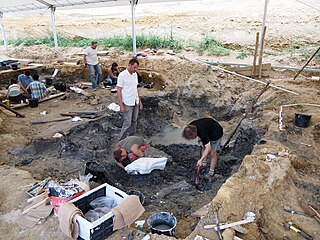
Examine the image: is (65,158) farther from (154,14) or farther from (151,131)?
(154,14)

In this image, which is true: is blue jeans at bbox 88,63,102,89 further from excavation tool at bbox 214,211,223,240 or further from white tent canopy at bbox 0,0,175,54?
excavation tool at bbox 214,211,223,240

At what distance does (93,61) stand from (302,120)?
716 centimetres

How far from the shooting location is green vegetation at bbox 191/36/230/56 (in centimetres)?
1349

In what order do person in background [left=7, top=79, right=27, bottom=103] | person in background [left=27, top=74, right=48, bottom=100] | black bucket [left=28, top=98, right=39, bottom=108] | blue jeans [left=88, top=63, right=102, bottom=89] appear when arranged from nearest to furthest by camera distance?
1. black bucket [left=28, top=98, right=39, bottom=108]
2. person in background [left=7, top=79, right=27, bottom=103]
3. person in background [left=27, top=74, right=48, bottom=100]
4. blue jeans [left=88, top=63, right=102, bottom=89]

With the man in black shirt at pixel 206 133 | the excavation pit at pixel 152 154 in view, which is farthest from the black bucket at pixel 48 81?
the man in black shirt at pixel 206 133

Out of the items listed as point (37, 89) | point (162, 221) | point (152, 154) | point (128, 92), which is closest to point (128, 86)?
point (128, 92)

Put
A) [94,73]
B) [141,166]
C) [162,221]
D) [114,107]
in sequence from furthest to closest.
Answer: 1. [94,73]
2. [114,107]
3. [141,166]
4. [162,221]

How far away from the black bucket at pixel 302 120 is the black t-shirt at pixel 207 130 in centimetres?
187

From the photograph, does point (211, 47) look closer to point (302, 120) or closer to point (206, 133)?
point (302, 120)

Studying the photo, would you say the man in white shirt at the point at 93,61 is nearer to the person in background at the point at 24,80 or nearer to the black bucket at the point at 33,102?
the person in background at the point at 24,80

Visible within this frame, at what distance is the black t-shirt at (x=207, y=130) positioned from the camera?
5.08 metres

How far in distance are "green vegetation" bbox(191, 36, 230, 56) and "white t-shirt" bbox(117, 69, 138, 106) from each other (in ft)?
27.1

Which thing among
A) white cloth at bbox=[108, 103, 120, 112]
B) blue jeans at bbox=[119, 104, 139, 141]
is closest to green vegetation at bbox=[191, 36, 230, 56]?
white cloth at bbox=[108, 103, 120, 112]

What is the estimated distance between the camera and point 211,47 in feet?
46.3
